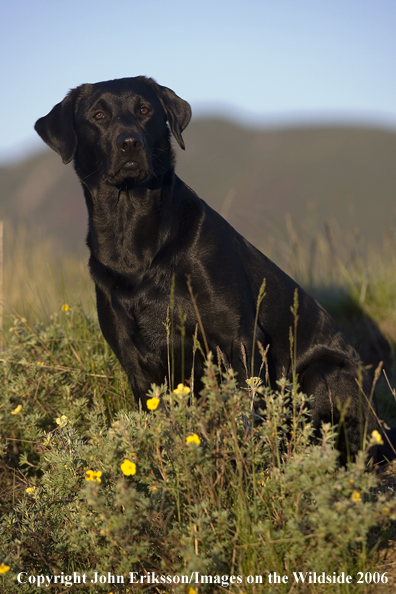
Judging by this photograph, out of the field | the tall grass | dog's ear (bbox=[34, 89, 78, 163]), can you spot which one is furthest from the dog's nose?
the tall grass

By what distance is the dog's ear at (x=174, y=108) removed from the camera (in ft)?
10.3

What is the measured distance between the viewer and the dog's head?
9.18 feet

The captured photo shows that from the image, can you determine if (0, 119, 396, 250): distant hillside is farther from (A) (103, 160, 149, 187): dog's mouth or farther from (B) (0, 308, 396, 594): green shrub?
(B) (0, 308, 396, 594): green shrub

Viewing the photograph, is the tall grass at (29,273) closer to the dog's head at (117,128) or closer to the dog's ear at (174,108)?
the dog's head at (117,128)

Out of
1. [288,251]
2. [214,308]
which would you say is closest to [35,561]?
[214,308]

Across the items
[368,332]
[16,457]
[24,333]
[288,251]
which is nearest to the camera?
[16,457]

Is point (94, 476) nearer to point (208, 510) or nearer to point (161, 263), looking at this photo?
point (208, 510)

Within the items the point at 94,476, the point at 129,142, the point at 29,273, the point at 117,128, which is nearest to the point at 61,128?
the point at 117,128

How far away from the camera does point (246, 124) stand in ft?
156

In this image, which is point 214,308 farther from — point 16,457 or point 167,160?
point 16,457

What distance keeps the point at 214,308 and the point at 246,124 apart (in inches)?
1865

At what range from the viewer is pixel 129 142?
275 centimetres

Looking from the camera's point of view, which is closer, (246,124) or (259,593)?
(259,593)

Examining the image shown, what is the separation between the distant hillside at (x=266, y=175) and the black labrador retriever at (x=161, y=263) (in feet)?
73.2
